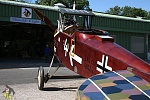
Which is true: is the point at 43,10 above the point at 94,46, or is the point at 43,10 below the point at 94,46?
above

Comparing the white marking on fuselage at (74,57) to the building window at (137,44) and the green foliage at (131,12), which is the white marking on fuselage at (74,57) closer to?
the building window at (137,44)

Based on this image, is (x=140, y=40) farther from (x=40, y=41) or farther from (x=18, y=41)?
(x=18, y=41)

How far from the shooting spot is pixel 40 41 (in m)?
38.1

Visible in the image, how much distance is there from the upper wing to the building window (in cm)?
3198

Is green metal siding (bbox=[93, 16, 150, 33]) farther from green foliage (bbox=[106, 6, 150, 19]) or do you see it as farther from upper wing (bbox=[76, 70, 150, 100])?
green foliage (bbox=[106, 6, 150, 19])

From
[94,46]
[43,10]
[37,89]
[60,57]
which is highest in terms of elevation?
[43,10]

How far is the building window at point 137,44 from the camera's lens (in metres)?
35.1

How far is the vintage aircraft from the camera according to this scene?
4953 mm

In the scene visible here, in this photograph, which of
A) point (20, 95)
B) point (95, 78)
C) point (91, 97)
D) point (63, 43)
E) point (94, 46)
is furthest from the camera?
point (63, 43)

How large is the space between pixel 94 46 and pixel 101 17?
938 inches

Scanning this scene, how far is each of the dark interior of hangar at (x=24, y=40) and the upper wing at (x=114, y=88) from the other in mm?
32156

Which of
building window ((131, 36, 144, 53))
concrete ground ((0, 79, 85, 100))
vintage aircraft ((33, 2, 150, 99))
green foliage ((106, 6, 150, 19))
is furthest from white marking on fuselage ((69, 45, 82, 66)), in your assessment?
green foliage ((106, 6, 150, 19))

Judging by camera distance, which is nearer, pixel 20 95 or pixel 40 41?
pixel 20 95

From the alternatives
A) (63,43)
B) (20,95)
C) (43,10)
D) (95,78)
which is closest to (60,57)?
(63,43)
